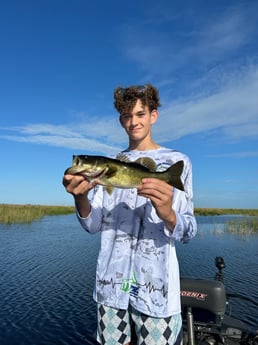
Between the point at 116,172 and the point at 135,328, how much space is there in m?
Result: 1.45

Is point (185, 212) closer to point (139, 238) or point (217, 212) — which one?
point (139, 238)

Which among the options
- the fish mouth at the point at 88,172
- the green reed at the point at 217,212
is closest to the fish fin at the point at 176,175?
the fish mouth at the point at 88,172

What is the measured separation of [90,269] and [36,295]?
4.90m

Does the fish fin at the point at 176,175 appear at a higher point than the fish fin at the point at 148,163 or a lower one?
lower

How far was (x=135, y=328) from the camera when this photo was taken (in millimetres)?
3273

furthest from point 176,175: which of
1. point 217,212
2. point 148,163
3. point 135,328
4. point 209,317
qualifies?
point 217,212

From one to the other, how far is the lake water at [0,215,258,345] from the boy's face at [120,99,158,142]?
29.7 feet

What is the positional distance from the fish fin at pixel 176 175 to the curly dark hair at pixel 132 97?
85 cm

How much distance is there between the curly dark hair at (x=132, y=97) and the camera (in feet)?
11.8

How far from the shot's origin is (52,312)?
520 inches

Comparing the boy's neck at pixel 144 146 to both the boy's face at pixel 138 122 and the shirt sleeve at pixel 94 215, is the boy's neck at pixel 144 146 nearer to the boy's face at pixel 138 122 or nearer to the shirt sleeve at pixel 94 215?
the boy's face at pixel 138 122

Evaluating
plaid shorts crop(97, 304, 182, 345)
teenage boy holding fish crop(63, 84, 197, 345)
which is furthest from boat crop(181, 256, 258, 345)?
teenage boy holding fish crop(63, 84, 197, 345)

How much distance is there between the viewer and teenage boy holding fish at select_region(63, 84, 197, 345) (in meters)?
3.11

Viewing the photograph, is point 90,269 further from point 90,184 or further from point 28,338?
point 90,184
